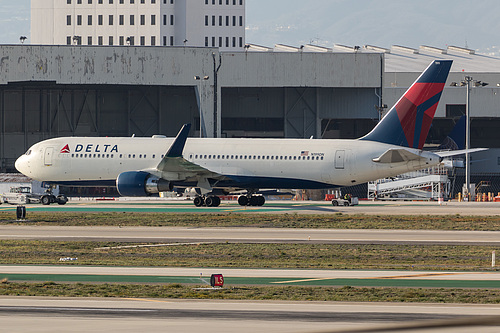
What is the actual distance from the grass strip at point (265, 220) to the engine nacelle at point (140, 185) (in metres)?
2.57

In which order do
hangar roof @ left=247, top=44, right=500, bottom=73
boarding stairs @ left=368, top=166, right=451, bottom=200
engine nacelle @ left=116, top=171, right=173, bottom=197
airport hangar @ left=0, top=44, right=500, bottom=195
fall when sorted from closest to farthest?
1. engine nacelle @ left=116, top=171, right=173, bottom=197
2. boarding stairs @ left=368, top=166, right=451, bottom=200
3. airport hangar @ left=0, top=44, right=500, bottom=195
4. hangar roof @ left=247, top=44, right=500, bottom=73

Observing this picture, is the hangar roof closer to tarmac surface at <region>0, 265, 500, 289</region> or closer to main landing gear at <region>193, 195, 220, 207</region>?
main landing gear at <region>193, 195, 220, 207</region>

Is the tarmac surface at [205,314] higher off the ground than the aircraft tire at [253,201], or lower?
lower

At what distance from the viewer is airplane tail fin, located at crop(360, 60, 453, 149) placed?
53.1 metres

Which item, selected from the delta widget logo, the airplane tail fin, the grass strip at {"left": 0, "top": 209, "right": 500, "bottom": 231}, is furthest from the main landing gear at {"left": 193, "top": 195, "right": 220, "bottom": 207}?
the airplane tail fin

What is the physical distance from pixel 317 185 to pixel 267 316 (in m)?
37.2

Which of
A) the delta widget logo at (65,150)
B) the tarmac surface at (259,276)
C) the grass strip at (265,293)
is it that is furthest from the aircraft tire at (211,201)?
the grass strip at (265,293)

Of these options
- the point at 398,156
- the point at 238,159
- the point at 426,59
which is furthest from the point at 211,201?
the point at 426,59

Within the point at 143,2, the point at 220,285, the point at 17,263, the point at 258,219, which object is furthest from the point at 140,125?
the point at 143,2

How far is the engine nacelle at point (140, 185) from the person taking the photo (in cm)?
5194

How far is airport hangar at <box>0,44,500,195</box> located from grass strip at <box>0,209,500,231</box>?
3330 cm

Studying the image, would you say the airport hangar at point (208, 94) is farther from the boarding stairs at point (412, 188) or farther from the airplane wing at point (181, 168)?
the airplane wing at point (181, 168)

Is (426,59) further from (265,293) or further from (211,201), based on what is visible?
(265,293)

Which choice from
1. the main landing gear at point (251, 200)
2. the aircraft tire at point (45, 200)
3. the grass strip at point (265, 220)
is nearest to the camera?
the grass strip at point (265, 220)
